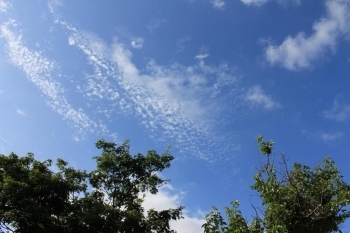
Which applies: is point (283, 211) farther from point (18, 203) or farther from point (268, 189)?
point (18, 203)

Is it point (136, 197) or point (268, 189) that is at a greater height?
point (136, 197)

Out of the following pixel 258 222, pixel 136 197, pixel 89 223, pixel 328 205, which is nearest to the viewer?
pixel 328 205

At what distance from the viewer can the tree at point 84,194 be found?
15461 mm

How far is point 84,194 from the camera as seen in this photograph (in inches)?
733

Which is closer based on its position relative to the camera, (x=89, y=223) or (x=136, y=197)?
(x=89, y=223)

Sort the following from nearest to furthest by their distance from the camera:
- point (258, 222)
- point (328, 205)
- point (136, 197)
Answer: point (328, 205)
point (258, 222)
point (136, 197)

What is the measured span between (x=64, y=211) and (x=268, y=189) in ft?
35.2

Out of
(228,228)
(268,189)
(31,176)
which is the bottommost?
(228,228)

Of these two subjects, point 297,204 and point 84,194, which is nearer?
point 297,204

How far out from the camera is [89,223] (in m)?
15.5

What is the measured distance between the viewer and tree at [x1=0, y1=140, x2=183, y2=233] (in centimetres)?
1546

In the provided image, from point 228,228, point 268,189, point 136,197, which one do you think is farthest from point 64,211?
point 268,189

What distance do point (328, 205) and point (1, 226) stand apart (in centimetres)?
1427

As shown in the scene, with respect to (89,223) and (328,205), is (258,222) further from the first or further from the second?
(89,223)
